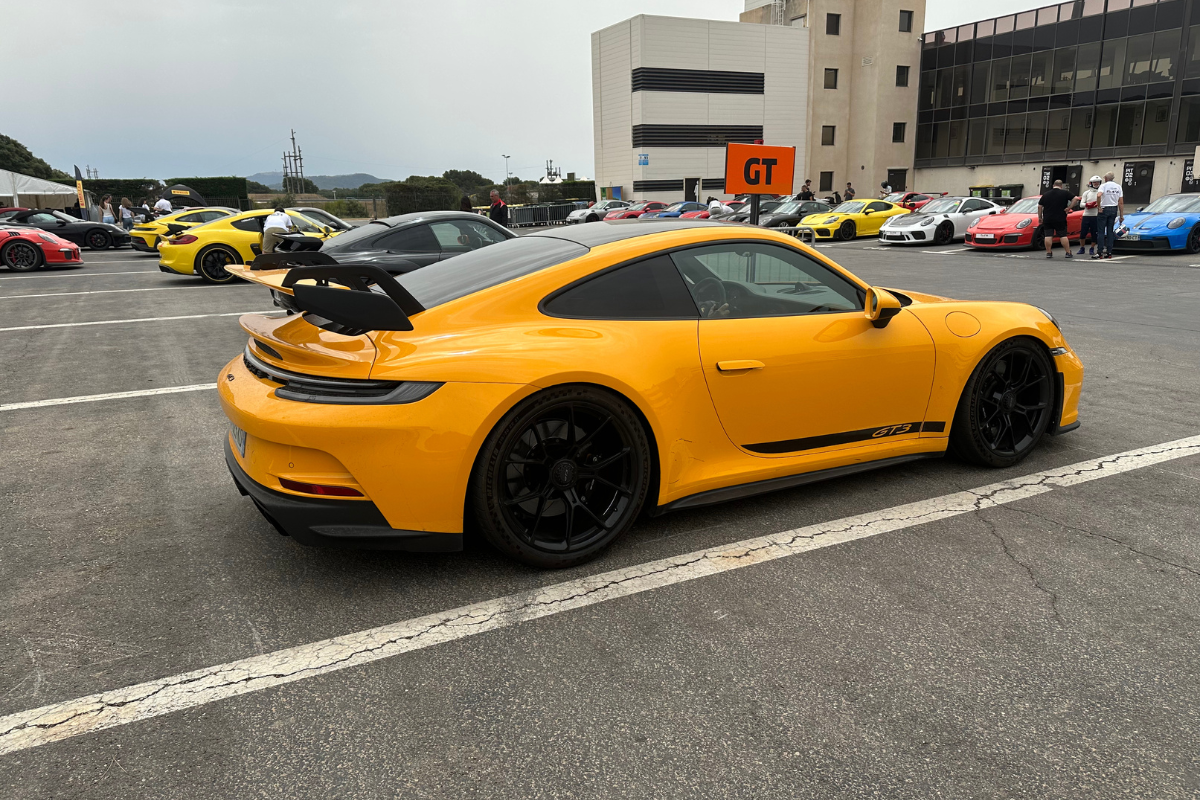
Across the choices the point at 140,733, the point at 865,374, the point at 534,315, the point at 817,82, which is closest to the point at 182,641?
the point at 140,733

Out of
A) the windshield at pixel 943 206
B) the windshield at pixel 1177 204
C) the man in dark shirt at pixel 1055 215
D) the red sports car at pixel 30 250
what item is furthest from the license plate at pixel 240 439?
the windshield at pixel 943 206

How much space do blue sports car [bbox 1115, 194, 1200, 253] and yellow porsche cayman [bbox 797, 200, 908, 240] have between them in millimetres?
7988

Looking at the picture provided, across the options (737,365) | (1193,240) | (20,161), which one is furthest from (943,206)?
(20,161)

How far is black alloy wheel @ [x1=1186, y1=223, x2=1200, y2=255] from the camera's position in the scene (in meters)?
17.0

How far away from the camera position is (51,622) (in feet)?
9.54

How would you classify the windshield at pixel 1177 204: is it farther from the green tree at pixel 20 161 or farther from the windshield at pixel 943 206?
the green tree at pixel 20 161

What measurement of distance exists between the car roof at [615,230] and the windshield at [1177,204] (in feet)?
61.0

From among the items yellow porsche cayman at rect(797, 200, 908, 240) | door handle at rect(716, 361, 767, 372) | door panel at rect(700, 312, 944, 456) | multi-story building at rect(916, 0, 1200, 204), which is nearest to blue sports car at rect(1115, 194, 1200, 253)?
yellow porsche cayman at rect(797, 200, 908, 240)

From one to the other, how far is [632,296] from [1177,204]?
1972cm

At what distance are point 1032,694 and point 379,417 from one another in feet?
7.57

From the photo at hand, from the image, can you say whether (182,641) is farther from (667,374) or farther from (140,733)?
(667,374)

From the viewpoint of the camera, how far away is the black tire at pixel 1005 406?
423 centimetres

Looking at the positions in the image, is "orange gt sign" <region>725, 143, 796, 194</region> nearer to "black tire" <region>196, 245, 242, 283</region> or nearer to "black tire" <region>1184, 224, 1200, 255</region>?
"black tire" <region>196, 245, 242, 283</region>

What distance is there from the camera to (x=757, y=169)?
9.86 m
